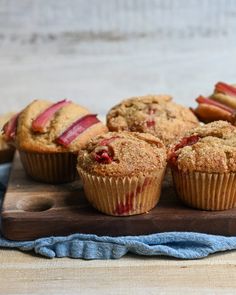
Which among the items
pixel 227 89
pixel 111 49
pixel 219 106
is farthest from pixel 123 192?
pixel 111 49

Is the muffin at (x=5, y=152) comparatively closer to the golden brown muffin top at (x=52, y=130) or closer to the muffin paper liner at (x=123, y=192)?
the golden brown muffin top at (x=52, y=130)

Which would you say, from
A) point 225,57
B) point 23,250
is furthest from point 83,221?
point 225,57

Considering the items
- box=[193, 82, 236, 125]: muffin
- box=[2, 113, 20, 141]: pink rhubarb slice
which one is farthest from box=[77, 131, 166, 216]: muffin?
box=[193, 82, 236, 125]: muffin

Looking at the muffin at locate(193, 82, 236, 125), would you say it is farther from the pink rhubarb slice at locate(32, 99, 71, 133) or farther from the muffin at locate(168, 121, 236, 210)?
the pink rhubarb slice at locate(32, 99, 71, 133)

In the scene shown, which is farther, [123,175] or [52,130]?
[52,130]

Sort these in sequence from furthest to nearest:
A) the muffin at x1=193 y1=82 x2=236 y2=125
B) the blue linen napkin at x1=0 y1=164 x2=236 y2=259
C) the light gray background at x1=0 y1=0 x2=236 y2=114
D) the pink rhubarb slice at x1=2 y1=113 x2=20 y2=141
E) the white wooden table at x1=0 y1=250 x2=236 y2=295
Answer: the light gray background at x1=0 y1=0 x2=236 y2=114 < the muffin at x1=193 y1=82 x2=236 y2=125 < the pink rhubarb slice at x1=2 y1=113 x2=20 y2=141 < the blue linen napkin at x1=0 y1=164 x2=236 y2=259 < the white wooden table at x1=0 y1=250 x2=236 y2=295

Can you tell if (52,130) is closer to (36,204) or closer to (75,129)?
(75,129)

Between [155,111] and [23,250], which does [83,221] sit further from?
[155,111]
